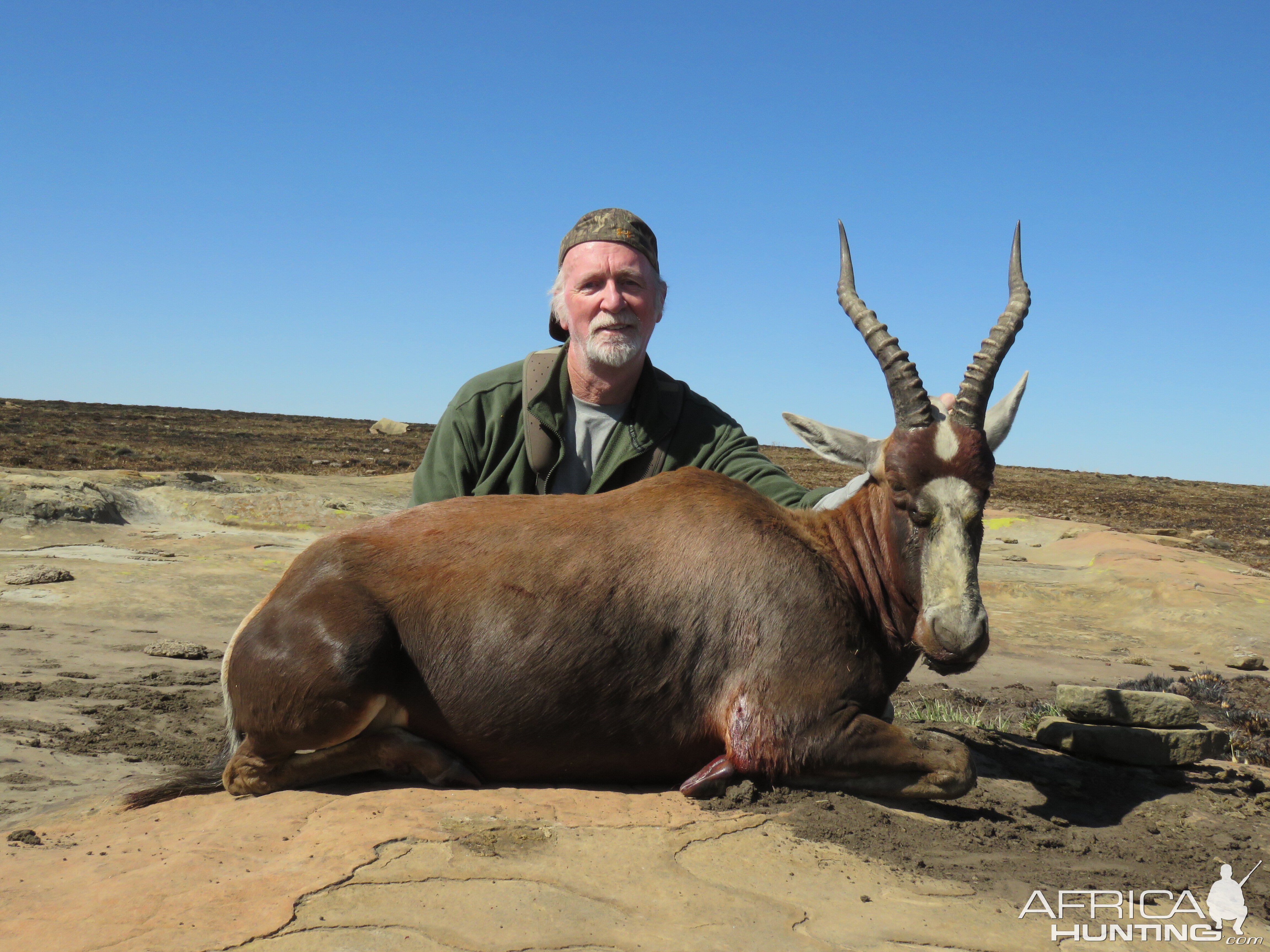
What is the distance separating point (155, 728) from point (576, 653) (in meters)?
3.52

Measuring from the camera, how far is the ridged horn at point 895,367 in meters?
4.59

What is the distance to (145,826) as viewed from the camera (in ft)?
13.1

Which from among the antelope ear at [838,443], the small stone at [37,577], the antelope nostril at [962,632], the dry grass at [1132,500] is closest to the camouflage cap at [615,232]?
the antelope ear at [838,443]

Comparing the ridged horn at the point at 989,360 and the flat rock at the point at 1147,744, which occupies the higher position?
the ridged horn at the point at 989,360

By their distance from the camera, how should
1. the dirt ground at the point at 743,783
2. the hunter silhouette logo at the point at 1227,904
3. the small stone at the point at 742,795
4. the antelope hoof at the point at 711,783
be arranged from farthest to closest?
the antelope hoof at the point at 711,783, the small stone at the point at 742,795, the dirt ground at the point at 743,783, the hunter silhouette logo at the point at 1227,904

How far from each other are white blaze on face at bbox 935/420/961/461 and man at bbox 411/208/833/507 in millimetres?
1729

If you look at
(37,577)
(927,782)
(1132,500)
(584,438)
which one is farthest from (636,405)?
(1132,500)

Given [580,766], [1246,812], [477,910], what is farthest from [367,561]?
[1246,812]

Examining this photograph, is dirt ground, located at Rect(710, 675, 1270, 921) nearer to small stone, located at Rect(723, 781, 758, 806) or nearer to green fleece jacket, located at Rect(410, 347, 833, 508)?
small stone, located at Rect(723, 781, 758, 806)

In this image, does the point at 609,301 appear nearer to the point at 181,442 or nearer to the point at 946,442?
the point at 946,442

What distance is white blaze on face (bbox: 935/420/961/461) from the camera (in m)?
4.36

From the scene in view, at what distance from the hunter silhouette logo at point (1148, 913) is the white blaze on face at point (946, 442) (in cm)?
180

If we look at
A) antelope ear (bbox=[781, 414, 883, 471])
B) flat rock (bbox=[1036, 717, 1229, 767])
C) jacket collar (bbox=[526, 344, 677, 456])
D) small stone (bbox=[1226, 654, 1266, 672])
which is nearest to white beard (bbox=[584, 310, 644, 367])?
jacket collar (bbox=[526, 344, 677, 456])

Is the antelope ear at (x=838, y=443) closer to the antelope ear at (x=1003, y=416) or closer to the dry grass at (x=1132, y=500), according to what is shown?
the antelope ear at (x=1003, y=416)
